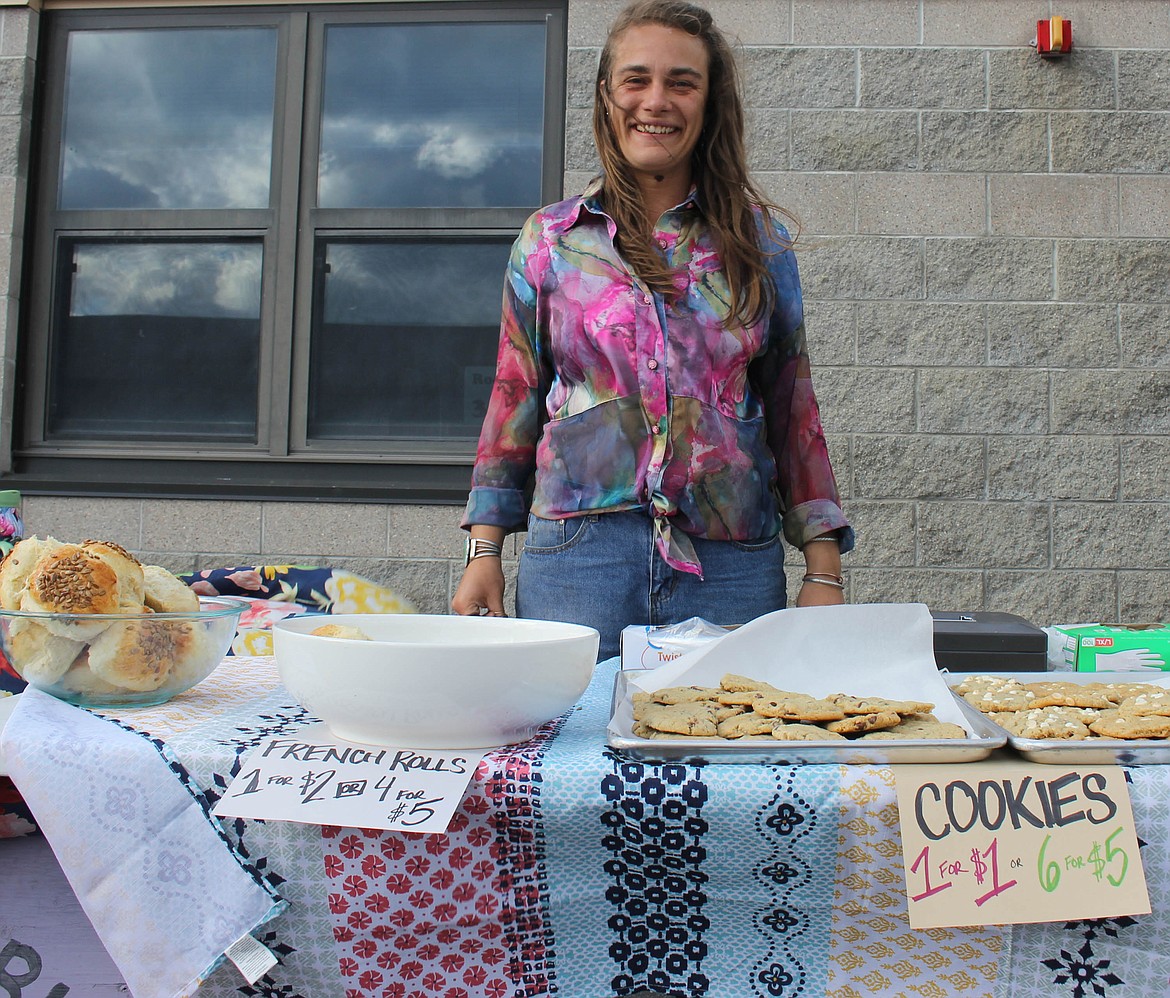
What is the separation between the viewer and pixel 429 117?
3451 millimetres

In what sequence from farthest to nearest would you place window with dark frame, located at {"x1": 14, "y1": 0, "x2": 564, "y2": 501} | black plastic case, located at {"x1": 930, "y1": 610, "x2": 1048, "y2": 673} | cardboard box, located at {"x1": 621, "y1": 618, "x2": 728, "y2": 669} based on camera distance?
window with dark frame, located at {"x1": 14, "y1": 0, "x2": 564, "y2": 501} → black plastic case, located at {"x1": 930, "y1": 610, "x2": 1048, "y2": 673} → cardboard box, located at {"x1": 621, "y1": 618, "x2": 728, "y2": 669}

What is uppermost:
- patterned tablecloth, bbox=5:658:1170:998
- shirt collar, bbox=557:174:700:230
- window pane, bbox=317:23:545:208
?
window pane, bbox=317:23:545:208

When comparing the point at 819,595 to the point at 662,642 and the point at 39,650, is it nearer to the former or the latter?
the point at 662,642

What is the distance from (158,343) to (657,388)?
2.76 metres

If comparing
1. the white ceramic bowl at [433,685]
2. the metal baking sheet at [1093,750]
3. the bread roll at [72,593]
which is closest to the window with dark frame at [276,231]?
the bread roll at [72,593]

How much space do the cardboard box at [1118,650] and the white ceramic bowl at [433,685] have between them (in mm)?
787

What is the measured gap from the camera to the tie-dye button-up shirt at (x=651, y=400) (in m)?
1.38

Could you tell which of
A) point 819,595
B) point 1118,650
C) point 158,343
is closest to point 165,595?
point 819,595

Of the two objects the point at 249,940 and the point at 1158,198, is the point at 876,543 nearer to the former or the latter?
the point at 1158,198

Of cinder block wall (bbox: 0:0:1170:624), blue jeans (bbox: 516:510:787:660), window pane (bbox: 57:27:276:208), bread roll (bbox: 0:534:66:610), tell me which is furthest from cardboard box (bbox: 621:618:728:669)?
window pane (bbox: 57:27:276:208)

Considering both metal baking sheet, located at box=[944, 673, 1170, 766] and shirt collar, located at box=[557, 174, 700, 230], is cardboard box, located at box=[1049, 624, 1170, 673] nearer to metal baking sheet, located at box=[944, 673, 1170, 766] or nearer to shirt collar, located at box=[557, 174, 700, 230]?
metal baking sheet, located at box=[944, 673, 1170, 766]

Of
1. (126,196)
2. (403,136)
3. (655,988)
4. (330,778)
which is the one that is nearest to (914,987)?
(655,988)

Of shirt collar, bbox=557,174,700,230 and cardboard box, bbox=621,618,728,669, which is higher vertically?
shirt collar, bbox=557,174,700,230

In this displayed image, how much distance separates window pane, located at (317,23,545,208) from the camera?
3.39 metres
